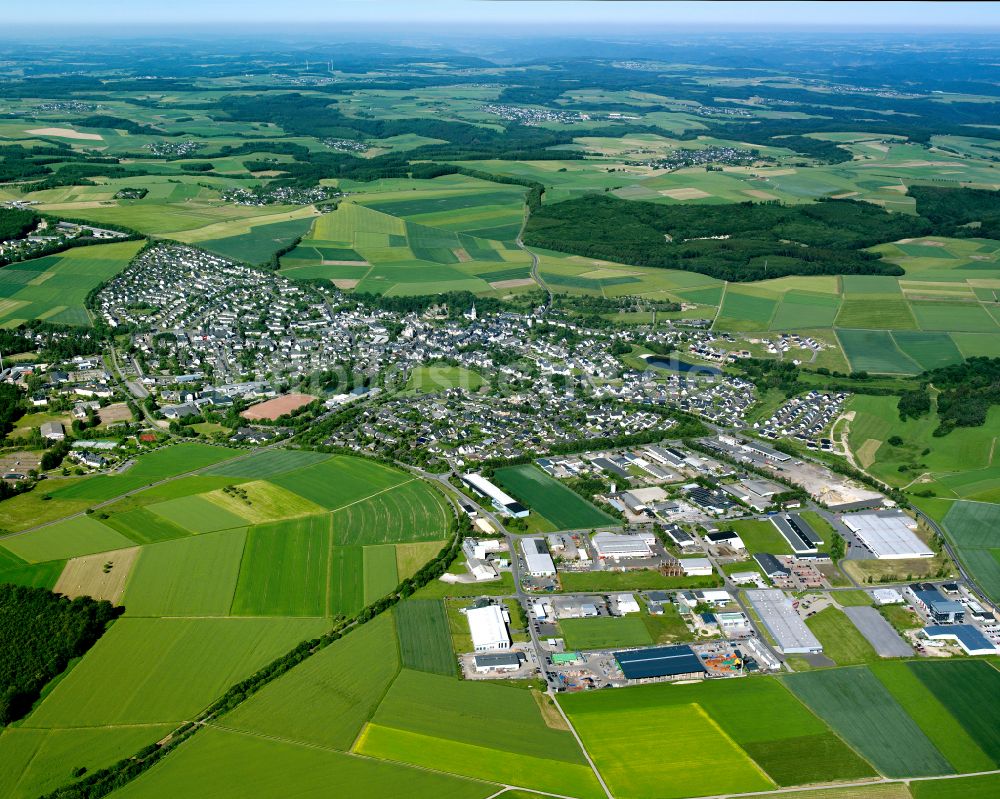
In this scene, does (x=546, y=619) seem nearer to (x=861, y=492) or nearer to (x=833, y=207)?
(x=861, y=492)

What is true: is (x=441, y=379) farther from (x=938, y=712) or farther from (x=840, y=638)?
(x=938, y=712)

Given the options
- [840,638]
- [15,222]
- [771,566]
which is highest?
[15,222]

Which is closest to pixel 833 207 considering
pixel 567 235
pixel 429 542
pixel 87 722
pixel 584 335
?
pixel 567 235

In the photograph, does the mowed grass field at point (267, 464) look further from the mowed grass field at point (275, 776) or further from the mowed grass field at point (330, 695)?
the mowed grass field at point (275, 776)

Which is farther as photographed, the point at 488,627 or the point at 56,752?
the point at 488,627

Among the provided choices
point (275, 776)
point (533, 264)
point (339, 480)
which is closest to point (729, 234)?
point (533, 264)

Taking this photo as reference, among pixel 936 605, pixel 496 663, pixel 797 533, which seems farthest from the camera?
pixel 797 533
